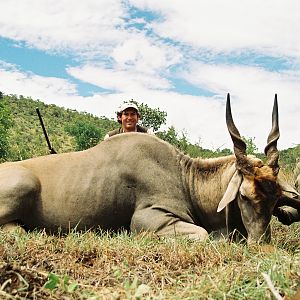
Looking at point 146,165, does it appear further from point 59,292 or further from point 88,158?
point 59,292

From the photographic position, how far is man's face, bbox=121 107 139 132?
7.86 metres

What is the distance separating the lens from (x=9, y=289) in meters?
2.45

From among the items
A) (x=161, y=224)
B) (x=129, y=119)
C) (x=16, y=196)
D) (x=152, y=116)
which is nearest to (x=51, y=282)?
(x=161, y=224)

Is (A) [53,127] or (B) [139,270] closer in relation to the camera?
(B) [139,270]

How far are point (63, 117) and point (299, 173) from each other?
57008 mm

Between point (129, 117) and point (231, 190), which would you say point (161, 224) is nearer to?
point (231, 190)

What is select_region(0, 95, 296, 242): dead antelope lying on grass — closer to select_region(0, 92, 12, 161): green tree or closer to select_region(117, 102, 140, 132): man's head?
select_region(117, 102, 140, 132): man's head

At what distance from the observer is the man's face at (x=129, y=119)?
786cm

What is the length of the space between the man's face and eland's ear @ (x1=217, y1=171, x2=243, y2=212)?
2980 mm

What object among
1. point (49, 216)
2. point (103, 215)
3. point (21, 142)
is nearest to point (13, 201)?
point (49, 216)

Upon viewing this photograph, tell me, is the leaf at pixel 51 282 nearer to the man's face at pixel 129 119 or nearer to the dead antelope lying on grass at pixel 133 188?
the dead antelope lying on grass at pixel 133 188

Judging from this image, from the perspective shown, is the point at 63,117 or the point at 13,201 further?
the point at 63,117

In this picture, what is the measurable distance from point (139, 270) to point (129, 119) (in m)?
4.78

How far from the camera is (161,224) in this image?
522 centimetres
